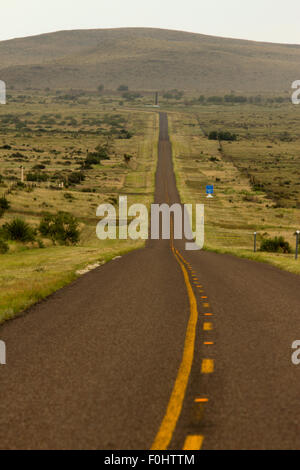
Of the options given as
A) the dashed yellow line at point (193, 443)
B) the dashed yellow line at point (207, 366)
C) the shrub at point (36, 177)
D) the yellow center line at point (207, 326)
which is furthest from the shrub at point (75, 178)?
the dashed yellow line at point (193, 443)

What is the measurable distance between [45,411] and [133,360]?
1936 millimetres

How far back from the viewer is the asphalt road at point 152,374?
4.91 meters

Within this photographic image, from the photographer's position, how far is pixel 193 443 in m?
4.68

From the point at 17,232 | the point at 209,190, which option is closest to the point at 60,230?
the point at 17,232

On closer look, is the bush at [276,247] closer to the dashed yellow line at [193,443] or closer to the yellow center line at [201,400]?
the yellow center line at [201,400]

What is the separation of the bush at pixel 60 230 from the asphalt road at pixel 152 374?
1313 inches

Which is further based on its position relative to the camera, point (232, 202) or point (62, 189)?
point (62, 189)

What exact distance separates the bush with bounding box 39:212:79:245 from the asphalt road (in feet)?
109

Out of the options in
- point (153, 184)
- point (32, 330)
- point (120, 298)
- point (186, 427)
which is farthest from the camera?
point (153, 184)

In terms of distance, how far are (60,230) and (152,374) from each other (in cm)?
4007

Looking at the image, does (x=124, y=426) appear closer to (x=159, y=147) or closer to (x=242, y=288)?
(x=242, y=288)

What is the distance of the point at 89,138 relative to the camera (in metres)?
156

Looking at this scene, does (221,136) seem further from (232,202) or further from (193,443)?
(193,443)
